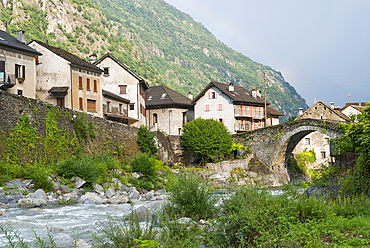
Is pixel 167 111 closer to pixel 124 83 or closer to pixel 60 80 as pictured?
pixel 124 83

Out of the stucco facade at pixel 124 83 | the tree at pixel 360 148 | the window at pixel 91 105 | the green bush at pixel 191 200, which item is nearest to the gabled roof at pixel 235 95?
the stucco facade at pixel 124 83

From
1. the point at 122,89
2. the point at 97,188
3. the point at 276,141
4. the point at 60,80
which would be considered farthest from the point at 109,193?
the point at 276,141

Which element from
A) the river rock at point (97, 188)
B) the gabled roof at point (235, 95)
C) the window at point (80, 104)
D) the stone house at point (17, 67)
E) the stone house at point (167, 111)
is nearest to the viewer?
A: the river rock at point (97, 188)

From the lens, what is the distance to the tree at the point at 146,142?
99.9 feet

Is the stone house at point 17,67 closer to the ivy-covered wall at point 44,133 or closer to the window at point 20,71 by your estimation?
the window at point 20,71

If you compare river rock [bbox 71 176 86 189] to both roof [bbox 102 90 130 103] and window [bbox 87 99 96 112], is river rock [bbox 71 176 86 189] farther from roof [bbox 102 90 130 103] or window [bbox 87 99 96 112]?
roof [bbox 102 90 130 103]

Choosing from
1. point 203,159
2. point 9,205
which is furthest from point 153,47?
point 9,205

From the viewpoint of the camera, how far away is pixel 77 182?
1634cm

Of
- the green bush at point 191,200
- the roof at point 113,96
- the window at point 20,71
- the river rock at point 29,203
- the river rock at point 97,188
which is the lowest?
the river rock at point 97,188

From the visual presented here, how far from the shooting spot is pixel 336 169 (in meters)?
10.1

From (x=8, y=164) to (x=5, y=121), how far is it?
7.68 ft

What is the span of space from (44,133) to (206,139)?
72.4 feet

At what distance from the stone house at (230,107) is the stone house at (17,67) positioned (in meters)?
25.8

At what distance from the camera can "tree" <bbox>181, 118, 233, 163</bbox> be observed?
38.0 meters
